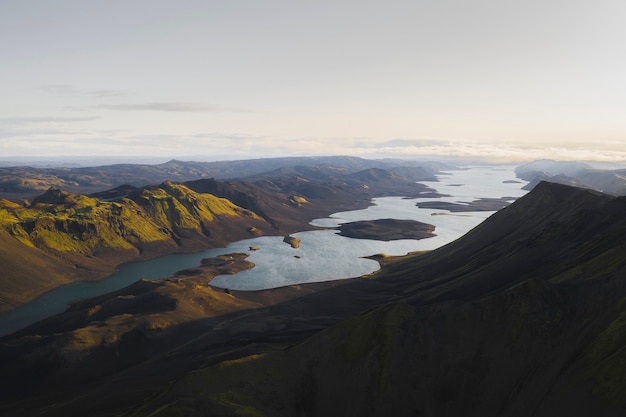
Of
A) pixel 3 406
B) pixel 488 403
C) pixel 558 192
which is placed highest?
pixel 558 192

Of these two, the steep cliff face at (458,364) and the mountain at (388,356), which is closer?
the steep cliff face at (458,364)

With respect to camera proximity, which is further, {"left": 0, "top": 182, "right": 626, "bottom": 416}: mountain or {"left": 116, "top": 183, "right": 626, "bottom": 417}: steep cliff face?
{"left": 0, "top": 182, "right": 626, "bottom": 416}: mountain

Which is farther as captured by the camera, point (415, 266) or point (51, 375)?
point (415, 266)

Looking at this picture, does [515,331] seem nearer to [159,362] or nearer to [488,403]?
[488,403]

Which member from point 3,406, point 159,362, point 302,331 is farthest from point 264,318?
point 3,406

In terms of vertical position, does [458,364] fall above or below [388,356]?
below

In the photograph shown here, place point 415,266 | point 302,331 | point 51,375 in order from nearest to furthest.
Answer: point 51,375 < point 302,331 < point 415,266

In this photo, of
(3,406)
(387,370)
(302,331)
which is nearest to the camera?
(387,370)

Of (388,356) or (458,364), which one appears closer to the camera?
(458,364)
